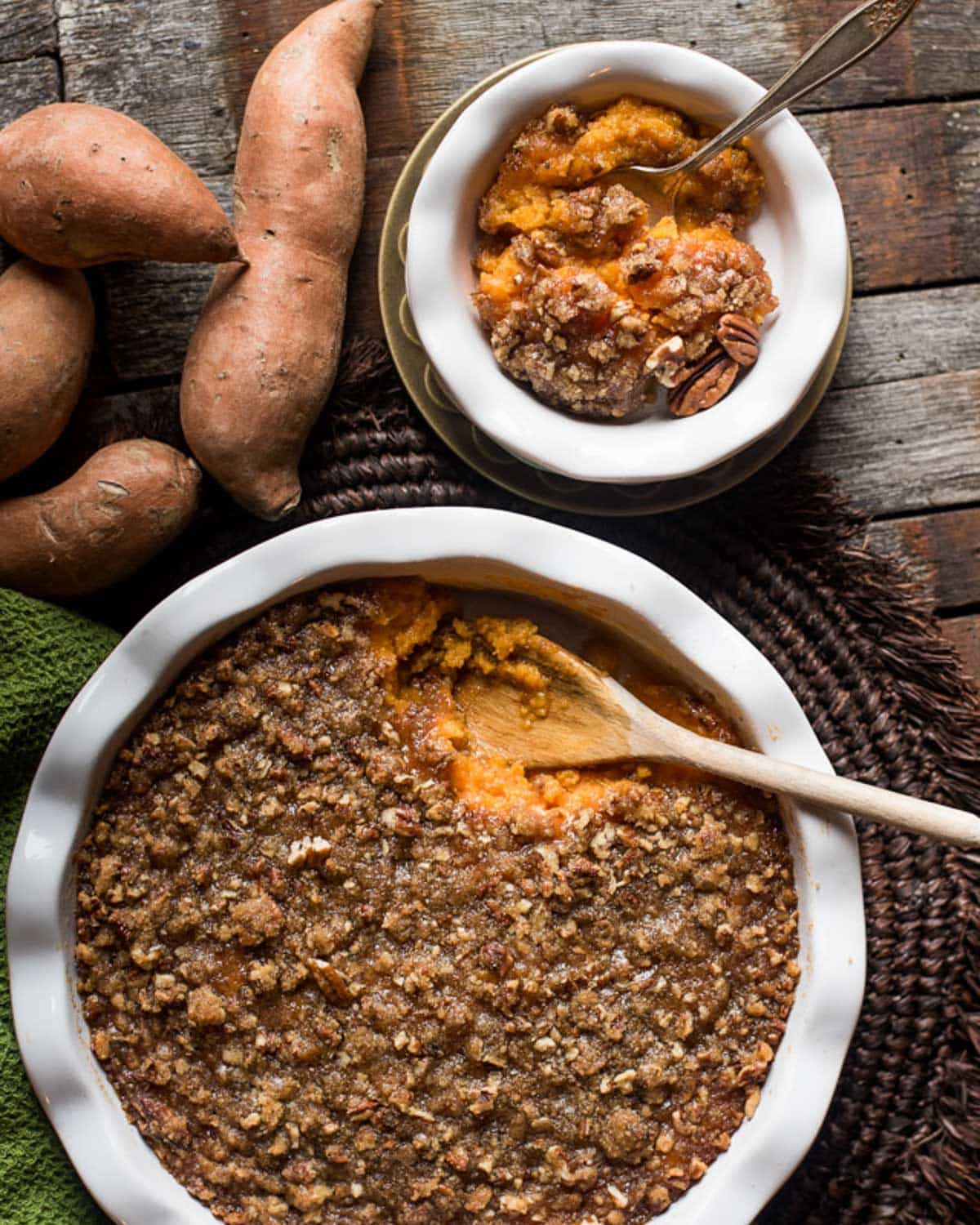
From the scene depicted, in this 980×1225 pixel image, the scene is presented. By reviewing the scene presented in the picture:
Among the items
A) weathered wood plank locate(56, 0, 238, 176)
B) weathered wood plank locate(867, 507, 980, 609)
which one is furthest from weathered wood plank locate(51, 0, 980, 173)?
weathered wood plank locate(867, 507, 980, 609)

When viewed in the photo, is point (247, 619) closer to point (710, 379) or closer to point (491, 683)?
point (491, 683)

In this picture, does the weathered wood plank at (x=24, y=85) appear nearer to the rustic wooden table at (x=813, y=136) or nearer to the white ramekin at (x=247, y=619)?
the rustic wooden table at (x=813, y=136)

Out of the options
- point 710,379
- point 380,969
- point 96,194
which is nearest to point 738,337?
point 710,379

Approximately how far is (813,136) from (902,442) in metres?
0.46

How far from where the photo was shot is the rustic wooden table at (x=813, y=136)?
1.62 m

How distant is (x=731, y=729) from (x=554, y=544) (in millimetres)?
340

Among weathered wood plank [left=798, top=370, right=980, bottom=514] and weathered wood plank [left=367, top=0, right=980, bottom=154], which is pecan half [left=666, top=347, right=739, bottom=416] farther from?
weathered wood plank [left=367, top=0, right=980, bottom=154]

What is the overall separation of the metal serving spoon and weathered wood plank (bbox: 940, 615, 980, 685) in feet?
2.44

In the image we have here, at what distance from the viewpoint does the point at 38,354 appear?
144 centimetres

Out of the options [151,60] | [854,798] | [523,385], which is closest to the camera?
[854,798]

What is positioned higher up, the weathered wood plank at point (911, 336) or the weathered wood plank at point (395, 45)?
the weathered wood plank at point (395, 45)

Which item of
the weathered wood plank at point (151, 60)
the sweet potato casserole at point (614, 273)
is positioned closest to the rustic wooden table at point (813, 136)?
the weathered wood plank at point (151, 60)

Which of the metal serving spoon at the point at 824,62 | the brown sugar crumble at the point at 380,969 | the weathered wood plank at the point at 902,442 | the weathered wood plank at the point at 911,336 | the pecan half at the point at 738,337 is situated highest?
the metal serving spoon at the point at 824,62

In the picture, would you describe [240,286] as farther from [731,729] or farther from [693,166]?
[731,729]
